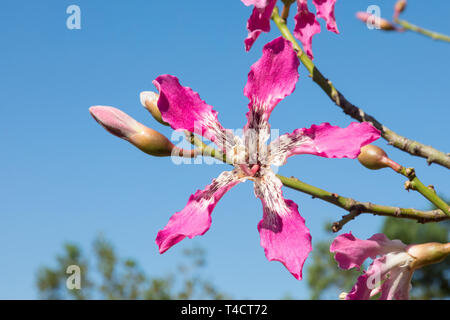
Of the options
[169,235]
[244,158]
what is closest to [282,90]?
[244,158]

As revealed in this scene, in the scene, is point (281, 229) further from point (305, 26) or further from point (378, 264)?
point (305, 26)

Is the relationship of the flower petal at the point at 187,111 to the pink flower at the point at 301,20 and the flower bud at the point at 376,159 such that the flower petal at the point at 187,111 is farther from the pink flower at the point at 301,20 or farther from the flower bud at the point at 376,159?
the flower bud at the point at 376,159

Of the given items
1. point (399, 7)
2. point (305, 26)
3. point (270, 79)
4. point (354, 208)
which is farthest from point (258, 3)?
point (399, 7)

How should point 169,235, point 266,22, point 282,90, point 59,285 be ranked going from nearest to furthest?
point 169,235 → point 282,90 → point 266,22 → point 59,285

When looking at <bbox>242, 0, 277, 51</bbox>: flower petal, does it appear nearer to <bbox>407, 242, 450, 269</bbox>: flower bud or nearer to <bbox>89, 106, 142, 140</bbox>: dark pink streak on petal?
<bbox>89, 106, 142, 140</bbox>: dark pink streak on petal

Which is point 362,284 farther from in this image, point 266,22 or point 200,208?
point 266,22

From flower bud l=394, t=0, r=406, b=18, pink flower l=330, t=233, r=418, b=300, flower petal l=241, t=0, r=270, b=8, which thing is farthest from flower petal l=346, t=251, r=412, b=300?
flower bud l=394, t=0, r=406, b=18
